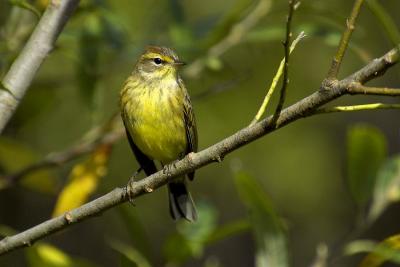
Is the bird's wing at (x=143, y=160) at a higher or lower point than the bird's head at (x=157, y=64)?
lower

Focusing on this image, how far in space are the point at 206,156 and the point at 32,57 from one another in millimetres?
854

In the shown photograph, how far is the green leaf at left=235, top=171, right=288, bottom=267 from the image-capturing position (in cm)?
321

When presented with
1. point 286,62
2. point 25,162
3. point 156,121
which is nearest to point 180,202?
point 156,121

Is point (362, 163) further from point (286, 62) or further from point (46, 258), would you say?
point (286, 62)

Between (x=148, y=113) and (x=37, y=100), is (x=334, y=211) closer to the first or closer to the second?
(x=148, y=113)

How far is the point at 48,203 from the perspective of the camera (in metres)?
6.88

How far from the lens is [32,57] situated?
285 cm

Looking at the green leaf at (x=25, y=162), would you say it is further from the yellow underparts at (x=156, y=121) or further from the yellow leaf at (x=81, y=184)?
the yellow underparts at (x=156, y=121)

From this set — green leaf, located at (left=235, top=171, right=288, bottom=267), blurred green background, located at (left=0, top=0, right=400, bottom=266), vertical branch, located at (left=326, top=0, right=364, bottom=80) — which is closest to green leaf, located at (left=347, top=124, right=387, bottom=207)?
blurred green background, located at (left=0, top=0, right=400, bottom=266)

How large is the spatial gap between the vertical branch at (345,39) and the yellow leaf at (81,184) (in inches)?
71.8

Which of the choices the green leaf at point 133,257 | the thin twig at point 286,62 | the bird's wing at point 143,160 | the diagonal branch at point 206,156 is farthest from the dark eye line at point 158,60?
the thin twig at point 286,62

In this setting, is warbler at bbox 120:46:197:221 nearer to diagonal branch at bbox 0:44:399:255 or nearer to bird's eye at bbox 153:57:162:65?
bird's eye at bbox 153:57:162:65

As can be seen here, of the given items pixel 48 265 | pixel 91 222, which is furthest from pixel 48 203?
pixel 48 265

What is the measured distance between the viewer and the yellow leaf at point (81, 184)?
356cm
